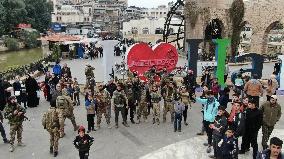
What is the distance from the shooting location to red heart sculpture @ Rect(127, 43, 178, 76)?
16.3 metres

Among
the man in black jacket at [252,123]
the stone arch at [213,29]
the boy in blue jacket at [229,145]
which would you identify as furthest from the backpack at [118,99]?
the stone arch at [213,29]

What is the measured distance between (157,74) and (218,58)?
115 inches

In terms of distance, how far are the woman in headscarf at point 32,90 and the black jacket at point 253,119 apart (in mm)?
8707

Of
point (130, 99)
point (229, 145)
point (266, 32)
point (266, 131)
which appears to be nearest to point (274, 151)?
point (229, 145)

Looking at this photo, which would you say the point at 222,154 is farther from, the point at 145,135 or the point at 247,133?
the point at 145,135

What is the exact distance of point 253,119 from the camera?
27.6 feet

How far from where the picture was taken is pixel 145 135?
11172mm

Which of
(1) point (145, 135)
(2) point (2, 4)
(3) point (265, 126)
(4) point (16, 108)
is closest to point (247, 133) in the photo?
(3) point (265, 126)

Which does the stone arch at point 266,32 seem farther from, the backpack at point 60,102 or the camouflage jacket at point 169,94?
the backpack at point 60,102

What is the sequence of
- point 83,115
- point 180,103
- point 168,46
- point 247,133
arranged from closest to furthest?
1. point 247,133
2. point 180,103
3. point 83,115
4. point 168,46

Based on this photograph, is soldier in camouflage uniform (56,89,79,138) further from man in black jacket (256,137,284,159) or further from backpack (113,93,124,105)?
man in black jacket (256,137,284,159)

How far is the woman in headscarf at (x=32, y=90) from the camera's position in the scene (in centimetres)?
1416

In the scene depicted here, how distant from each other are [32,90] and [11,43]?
155 ft

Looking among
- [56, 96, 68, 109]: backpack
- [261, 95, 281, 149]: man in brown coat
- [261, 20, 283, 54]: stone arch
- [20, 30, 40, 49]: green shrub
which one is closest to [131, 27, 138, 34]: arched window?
[20, 30, 40, 49]: green shrub
